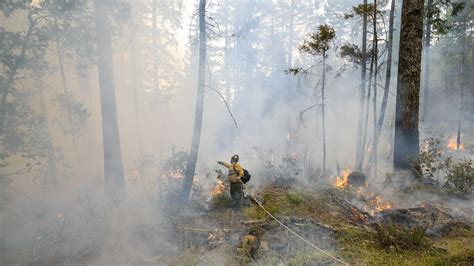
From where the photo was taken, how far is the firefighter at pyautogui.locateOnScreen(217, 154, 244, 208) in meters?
8.38

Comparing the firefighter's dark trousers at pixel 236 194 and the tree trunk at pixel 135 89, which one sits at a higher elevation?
the tree trunk at pixel 135 89

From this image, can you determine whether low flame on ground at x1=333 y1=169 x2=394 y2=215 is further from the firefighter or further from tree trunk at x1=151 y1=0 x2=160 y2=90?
tree trunk at x1=151 y1=0 x2=160 y2=90

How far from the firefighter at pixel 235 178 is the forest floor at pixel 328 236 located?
511mm

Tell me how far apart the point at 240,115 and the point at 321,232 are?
56.8 feet

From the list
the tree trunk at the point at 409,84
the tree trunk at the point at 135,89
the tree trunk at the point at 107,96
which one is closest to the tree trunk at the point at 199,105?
the tree trunk at the point at 107,96

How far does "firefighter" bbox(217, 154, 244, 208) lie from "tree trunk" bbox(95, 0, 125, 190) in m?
4.32

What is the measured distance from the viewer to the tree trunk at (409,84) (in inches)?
336

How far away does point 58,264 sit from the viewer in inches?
250

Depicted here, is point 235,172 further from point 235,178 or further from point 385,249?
point 385,249

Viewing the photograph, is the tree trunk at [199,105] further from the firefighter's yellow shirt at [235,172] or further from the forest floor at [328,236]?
the firefighter's yellow shirt at [235,172]

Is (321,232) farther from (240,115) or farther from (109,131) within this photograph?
(240,115)

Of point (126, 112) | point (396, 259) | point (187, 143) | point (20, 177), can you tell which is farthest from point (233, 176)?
point (126, 112)

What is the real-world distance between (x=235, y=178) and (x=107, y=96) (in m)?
5.49

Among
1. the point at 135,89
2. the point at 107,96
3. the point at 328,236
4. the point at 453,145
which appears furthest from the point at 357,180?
the point at 135,89
